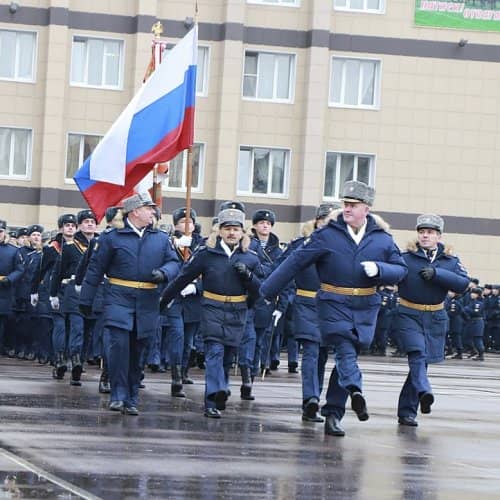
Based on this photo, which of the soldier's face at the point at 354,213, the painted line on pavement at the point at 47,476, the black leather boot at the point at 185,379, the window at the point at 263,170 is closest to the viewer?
the painted line on pavement at the point at 47,476

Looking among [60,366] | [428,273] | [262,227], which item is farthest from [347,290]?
[60,366]

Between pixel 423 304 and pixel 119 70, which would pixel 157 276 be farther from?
pixel 119 70

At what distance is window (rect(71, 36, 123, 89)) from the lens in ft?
141

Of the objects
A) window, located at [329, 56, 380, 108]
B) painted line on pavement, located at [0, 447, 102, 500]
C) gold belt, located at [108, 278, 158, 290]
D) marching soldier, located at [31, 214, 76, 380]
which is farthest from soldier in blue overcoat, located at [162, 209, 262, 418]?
window, located at [329, 56, 380, 108]

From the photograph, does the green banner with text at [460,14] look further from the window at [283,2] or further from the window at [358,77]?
the window at [283,2]

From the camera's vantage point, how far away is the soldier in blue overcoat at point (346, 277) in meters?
12.7

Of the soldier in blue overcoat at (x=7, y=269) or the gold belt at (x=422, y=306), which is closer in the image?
the gold belt at (x=422, y=306)

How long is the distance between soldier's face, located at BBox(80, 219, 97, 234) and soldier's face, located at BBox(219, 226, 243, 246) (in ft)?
12.8

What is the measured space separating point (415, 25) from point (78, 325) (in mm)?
27451

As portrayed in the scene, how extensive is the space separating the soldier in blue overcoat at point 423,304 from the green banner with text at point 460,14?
97.8 feet

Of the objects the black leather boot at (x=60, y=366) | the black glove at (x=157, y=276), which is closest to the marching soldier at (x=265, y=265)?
the black leather boot at (x=60, y=366)

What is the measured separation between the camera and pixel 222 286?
555 inches

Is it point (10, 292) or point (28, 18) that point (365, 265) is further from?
point (28, 18)

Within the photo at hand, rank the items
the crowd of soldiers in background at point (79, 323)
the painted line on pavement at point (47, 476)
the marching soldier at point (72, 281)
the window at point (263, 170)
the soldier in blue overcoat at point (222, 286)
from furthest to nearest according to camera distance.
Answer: the window at point (263, 170)
the marching soldier at point (72, 281)
the crowd of soldiers in background at point (79, 323)
the soldier in blue overcoat at point (222, 286)
the painted line on pavement at point (47, 476)
